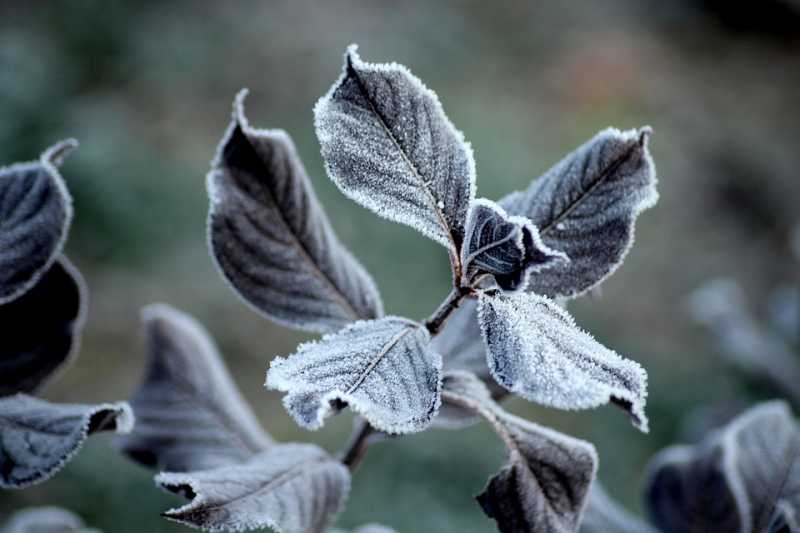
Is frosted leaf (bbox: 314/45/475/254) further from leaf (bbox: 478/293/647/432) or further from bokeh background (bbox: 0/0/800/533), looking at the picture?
bokeh background (bbox: 0/0/800/533)

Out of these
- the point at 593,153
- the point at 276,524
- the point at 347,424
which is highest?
the point at 593,153

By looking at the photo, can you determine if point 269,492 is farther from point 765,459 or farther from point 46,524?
point 765,459

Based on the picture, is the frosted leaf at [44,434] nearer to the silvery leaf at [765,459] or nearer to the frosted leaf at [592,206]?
the frosted leaf at [592,206]

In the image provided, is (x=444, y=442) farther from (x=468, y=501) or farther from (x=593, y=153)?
(x=593, y=153)

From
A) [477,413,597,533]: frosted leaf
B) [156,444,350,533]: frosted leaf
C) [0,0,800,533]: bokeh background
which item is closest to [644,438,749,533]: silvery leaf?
[477,413,597,533]: frosted leaf

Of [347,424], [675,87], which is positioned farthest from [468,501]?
[675,87]

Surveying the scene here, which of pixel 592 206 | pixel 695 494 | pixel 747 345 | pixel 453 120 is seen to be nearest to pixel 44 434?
pixel 592 206
